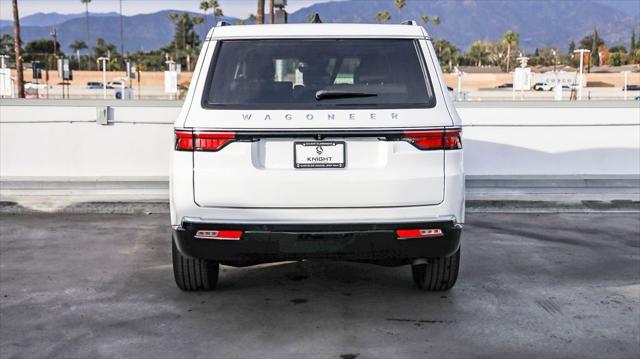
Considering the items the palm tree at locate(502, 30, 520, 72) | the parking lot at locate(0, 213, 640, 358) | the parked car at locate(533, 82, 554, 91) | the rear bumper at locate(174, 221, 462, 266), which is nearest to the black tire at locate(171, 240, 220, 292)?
the parking lot at locate(0, 213, 640, 358)

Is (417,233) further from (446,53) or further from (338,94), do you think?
(446,53)

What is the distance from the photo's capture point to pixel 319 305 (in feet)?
19.5

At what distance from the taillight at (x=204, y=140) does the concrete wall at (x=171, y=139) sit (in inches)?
277

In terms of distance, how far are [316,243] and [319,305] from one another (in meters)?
0.92

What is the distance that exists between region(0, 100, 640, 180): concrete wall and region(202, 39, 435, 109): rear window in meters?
6.96

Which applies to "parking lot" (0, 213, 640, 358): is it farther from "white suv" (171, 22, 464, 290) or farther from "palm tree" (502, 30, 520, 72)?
"palm tree" (502, 30, 520, 72)

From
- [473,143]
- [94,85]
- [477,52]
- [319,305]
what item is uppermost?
[477,52]

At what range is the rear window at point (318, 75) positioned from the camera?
17.1 feet

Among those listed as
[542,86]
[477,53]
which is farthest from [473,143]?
[477,53]

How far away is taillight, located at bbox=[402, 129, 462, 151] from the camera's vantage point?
5145mm

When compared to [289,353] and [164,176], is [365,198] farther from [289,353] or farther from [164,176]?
[164,176]

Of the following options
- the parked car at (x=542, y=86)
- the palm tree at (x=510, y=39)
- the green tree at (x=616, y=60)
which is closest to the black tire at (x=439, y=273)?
the parked car at (x=542, y=86)

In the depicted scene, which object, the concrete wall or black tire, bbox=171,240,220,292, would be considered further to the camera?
the concrete wall

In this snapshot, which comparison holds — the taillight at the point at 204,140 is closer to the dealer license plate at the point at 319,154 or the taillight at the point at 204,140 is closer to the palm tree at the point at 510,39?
the dealer license plate at the point at 319,154
